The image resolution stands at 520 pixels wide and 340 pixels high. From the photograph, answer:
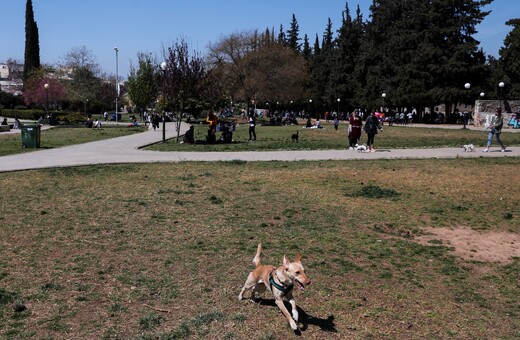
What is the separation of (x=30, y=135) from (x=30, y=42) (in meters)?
60.2

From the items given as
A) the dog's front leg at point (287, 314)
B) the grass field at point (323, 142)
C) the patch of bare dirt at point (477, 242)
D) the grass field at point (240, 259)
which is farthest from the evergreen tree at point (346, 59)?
the dog's front leg at point (287, 314)

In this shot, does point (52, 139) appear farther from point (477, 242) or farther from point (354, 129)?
point (477, 242)

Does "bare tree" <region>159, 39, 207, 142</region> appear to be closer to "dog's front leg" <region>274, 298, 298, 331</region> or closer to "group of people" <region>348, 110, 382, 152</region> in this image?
"group of people" <region>348, 110, 382, 152</region>

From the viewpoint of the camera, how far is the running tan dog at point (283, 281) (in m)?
4.02

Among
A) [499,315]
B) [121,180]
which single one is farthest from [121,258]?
[121,180]

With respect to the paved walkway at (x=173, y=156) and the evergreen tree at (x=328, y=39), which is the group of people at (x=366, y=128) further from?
the evergreen tree at (x=328, y=39)

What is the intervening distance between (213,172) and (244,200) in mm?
3902

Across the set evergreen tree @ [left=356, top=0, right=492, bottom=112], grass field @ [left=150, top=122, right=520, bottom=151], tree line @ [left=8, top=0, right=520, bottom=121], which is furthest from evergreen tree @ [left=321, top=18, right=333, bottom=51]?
grass field @ [left=150, top=122, right=520, bottom=151]

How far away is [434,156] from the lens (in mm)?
17281

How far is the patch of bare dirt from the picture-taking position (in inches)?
251

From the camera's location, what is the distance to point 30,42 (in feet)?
240

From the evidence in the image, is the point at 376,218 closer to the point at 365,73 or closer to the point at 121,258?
the point at 121,258

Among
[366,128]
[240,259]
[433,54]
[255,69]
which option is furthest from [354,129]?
[255,69]

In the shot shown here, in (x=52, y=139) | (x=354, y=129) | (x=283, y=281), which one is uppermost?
(x=354, y=129)
